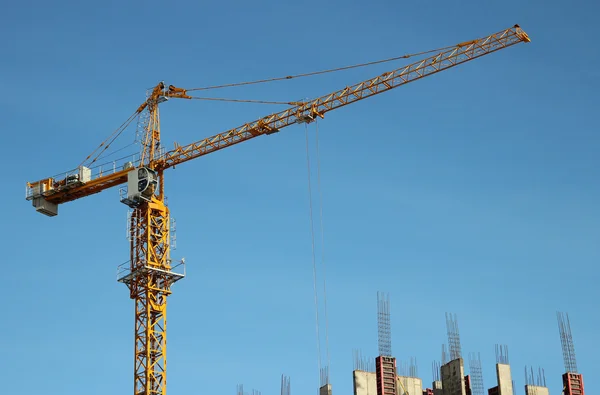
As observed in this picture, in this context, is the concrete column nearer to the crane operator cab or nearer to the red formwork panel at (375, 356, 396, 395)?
the red formwork panel at (375, 356, 396, 395)

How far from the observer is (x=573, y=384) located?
9550 centimetres

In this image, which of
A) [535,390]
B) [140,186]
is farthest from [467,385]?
[140,186]

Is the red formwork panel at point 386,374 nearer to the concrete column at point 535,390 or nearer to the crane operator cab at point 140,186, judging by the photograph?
the concrete column at point 535,390

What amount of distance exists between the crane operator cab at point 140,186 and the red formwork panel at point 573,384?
3703 cm

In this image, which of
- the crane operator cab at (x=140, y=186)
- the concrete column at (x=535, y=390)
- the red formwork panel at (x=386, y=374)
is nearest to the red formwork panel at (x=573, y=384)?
the concrete column at (x=535, y=390)

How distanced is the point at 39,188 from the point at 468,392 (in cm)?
4433

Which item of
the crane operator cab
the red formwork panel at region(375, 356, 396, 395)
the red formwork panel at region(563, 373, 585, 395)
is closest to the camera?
the red formwork panel at region(375, 356, 396, 395)

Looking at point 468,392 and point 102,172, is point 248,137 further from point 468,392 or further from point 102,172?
point 468,392

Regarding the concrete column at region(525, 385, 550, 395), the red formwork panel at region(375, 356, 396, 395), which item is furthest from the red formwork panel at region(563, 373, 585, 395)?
the red formwork panel at region(375, 356, 396, 395)

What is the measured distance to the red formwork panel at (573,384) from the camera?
95.2 metres

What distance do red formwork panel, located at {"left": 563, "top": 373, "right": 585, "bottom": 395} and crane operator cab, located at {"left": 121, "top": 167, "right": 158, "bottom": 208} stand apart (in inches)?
1458

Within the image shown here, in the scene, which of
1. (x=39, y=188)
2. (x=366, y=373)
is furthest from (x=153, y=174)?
(x=366, y=373)

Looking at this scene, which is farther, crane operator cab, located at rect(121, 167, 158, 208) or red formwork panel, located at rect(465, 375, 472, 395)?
crane operator cab, located at rect(121, 167, 158, 208)

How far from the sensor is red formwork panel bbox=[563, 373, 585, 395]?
95.2 metres
